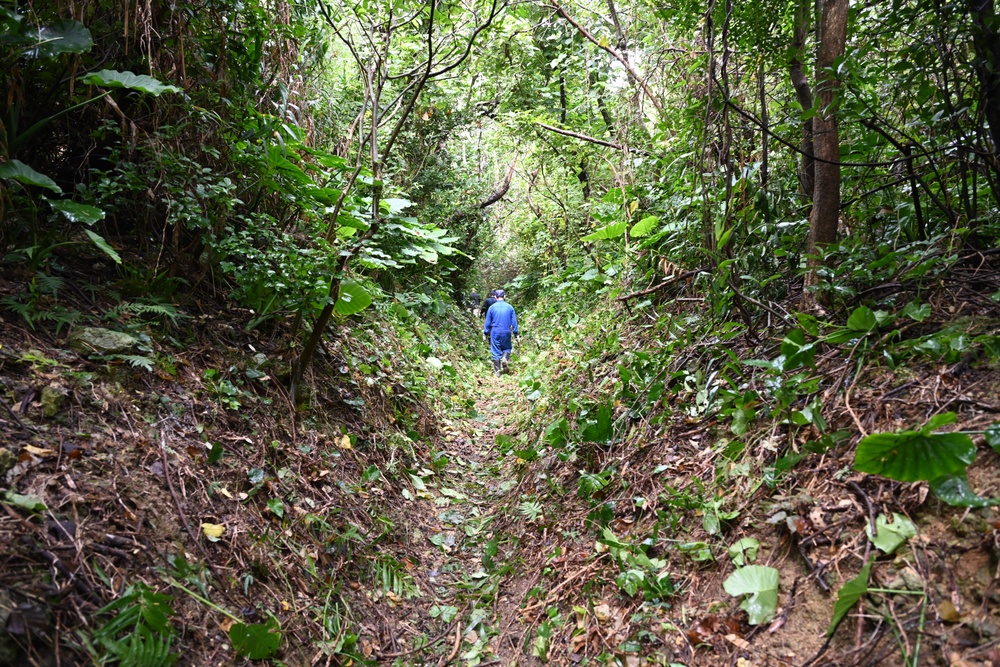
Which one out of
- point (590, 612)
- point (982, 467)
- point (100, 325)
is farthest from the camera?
point (100, 325)

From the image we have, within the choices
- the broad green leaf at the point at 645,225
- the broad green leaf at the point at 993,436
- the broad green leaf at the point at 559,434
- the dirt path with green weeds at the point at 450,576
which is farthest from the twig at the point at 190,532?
the broad green leaf at the point at 645,225

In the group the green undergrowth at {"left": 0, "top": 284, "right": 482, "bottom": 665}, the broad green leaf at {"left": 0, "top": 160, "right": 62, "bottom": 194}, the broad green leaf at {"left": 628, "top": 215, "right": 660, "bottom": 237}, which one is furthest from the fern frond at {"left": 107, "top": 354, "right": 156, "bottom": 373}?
the broad green leaf at {"left": 628, "top": 215, "right": 660, "bottom": 237}

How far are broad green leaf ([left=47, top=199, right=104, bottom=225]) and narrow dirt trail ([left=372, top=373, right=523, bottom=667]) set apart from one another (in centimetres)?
278

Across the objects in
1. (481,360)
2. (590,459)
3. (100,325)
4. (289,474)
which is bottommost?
(481,360)

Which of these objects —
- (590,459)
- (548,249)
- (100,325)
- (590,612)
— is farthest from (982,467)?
(548,249)

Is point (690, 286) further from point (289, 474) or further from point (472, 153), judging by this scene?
point (472, 153)

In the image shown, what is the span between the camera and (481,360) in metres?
11.8

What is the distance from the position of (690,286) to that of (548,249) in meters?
8.48

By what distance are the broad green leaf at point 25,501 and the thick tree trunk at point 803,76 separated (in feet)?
13.5

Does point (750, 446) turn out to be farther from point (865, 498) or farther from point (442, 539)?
point (442, 539)

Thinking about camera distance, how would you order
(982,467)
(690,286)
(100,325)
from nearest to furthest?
(982,467)
(100,325)
(690,286)

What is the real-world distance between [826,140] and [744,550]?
2.46 m

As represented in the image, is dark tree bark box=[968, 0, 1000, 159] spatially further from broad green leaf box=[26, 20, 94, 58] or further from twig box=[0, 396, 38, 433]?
twig box=[0, 396, 38, 433]

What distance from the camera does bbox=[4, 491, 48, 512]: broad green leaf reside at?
1.99m
